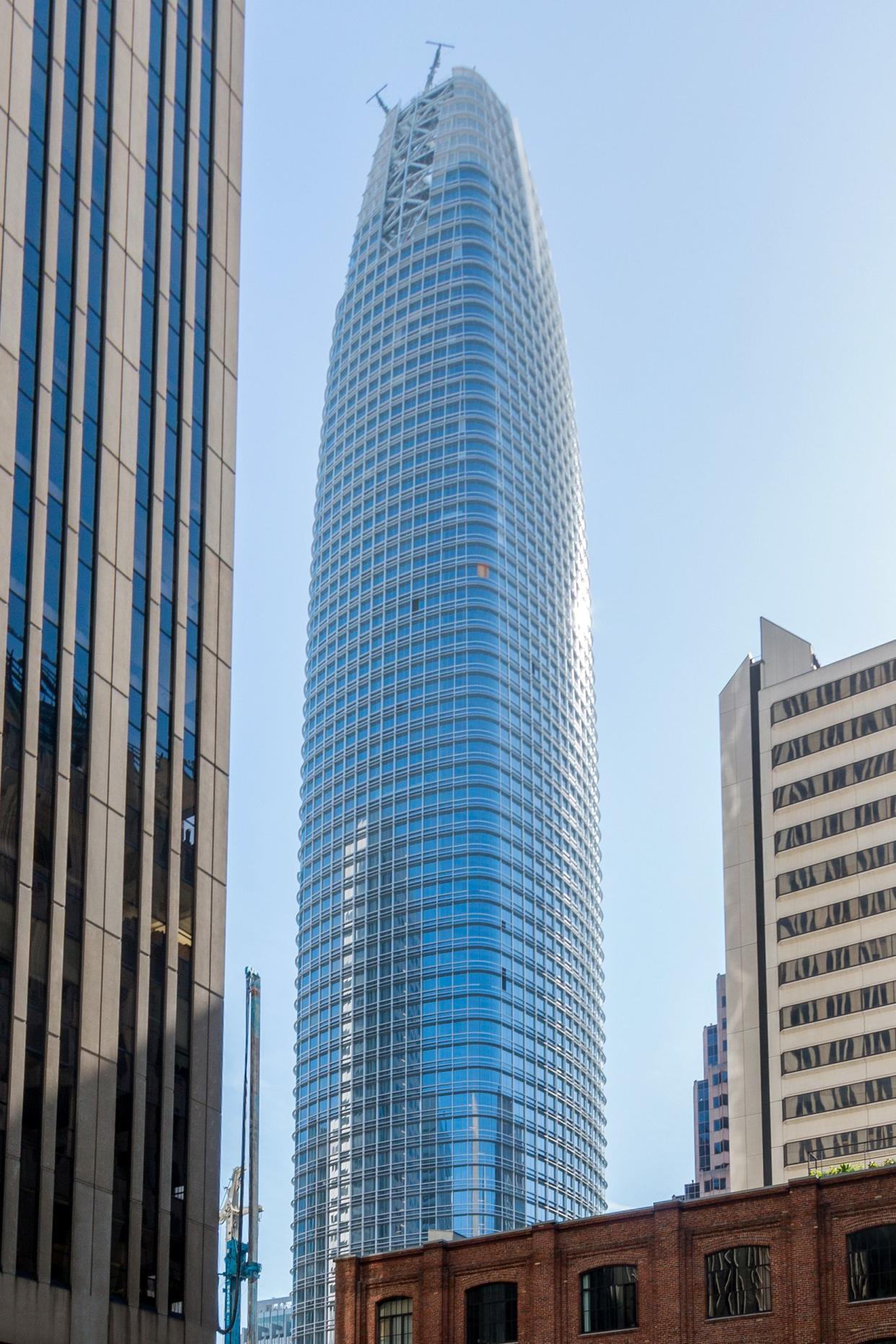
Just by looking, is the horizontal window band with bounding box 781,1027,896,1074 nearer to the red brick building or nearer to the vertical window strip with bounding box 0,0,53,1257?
the red brick building

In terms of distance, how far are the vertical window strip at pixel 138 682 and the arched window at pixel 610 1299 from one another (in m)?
27.0

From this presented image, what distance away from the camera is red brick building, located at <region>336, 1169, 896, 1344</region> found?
6594 centimetres

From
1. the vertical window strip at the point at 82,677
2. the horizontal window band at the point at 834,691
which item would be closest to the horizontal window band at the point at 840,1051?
the horizontal window band at the point at 834,691

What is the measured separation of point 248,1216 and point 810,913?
168 feet

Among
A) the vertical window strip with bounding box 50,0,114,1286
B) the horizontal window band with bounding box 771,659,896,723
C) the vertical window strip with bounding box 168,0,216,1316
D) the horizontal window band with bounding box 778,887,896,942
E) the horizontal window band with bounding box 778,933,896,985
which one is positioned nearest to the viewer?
the vertical window strip with bounding box 50,0,114,1286

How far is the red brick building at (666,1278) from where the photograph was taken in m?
Result: 65.9

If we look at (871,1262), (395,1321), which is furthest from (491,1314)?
(871,1262)

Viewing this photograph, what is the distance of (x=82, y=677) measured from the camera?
5381 cm

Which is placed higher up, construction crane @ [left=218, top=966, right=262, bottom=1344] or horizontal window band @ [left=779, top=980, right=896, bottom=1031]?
horizontal window band @ [left=779, top=980, right=896, bottom=1031]

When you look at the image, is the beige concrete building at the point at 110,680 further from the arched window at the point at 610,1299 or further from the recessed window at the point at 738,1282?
the recessed window at the point at 738,1282

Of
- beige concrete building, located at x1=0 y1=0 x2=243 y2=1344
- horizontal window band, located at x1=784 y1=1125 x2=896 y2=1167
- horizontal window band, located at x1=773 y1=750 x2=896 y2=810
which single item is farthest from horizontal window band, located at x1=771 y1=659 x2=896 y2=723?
beige concrete building, located at x1=0 y1=0 x2=243 y2=1344

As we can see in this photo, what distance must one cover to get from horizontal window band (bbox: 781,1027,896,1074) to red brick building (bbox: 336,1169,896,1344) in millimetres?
40891

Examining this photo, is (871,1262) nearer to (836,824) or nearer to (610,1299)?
(610,1299)

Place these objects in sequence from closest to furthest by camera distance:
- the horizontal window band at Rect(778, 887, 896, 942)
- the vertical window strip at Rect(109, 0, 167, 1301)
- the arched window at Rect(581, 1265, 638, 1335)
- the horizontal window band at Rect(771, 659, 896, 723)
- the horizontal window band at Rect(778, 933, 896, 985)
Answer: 1. the vertical window strip at Rect(109, 0, 167, 1301)
2. the arched window at Rect(581, 1265, 638, 1335)
3. the horizontal window band at Rect(778, 933, 896, 985)
4. the horizontal window band at Rect(778, 887, 896, 942)
5. the horizontal window band at Rect(771, 659, 896, 723)
